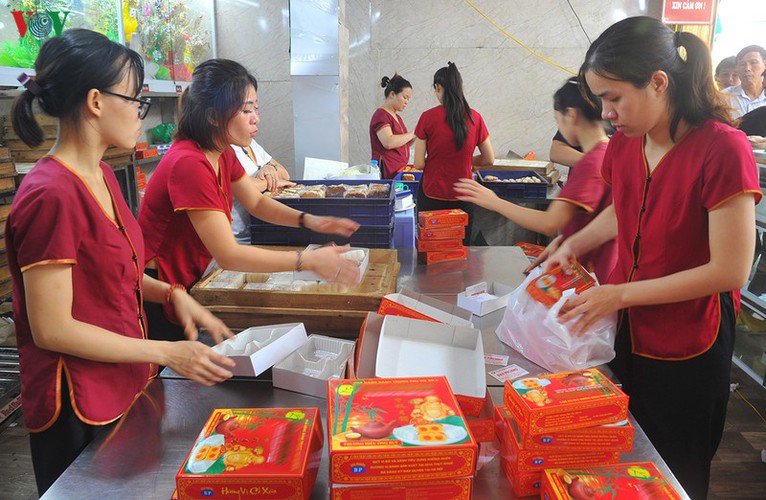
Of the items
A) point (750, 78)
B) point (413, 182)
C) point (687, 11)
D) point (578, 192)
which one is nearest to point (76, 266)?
point (578, 192)

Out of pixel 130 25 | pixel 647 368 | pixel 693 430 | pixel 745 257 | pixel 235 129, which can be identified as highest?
pixel 130 25

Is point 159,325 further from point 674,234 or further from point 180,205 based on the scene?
point 674,234

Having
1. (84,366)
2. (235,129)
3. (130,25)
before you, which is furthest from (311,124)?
(84,366)

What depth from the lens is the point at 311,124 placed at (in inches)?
186

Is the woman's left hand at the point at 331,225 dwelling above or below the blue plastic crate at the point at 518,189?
above

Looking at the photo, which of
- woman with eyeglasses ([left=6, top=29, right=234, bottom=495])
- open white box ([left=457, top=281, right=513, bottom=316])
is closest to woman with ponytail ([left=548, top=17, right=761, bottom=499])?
open white box ([left=457, top=281, right=513, bottom=316])

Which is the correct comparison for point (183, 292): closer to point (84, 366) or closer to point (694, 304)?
point (84, 366)

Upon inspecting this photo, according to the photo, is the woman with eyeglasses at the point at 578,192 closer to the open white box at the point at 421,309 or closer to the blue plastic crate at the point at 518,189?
the open white box at the point at 421,309

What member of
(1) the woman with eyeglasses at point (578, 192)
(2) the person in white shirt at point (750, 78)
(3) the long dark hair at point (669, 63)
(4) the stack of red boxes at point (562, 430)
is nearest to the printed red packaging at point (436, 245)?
(1) the woman with eyeglasses at point (578, 192)

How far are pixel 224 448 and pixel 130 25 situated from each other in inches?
148

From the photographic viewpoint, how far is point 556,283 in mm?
1626

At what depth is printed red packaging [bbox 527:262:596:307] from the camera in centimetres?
158

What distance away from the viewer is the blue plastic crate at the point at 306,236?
2.58 meters

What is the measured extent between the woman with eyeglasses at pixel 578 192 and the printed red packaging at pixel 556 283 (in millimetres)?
411
